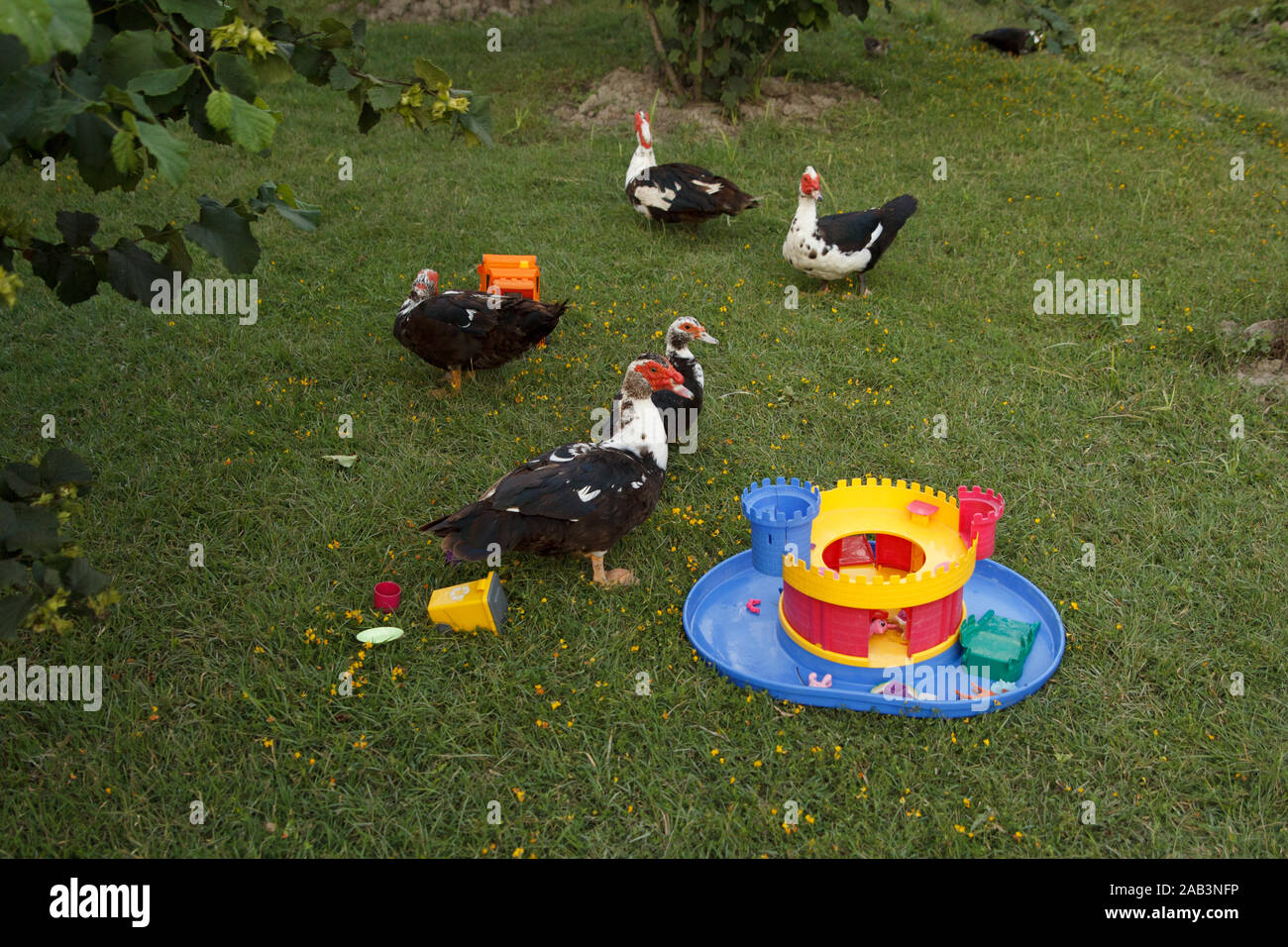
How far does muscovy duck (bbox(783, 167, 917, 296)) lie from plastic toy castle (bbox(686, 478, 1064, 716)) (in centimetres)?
279

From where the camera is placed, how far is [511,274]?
22.9 ft

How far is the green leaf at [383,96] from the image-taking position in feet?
10.5

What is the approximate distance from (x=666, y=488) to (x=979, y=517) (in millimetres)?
1725

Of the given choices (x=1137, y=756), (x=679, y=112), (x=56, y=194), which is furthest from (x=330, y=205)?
(x=1137, y=756)

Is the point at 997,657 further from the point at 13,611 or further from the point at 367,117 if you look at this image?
the point at 13,611

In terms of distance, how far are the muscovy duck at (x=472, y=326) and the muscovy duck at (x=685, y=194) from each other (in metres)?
2.39

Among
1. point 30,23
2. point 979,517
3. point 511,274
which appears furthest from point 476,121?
point 511,274

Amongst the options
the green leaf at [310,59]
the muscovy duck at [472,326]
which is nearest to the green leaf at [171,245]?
the green leaf at [310,59]

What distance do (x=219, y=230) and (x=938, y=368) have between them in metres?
4.87

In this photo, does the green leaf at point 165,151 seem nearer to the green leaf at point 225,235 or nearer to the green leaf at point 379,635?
the green leaf at point 225,235

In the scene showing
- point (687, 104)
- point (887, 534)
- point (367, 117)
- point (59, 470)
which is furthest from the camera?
point (687, 104)

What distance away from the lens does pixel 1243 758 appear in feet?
12.5

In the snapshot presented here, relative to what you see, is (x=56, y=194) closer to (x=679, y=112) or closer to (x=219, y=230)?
(x=679, y=112)

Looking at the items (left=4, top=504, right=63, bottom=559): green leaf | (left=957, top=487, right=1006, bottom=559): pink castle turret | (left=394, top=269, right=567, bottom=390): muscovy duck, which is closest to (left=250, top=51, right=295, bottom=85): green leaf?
(left=4, top=504, right=63, bottom=559): green leaf
